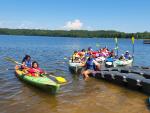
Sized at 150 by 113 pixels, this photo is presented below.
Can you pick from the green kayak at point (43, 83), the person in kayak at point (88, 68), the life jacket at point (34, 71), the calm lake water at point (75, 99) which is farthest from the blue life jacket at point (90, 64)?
the green kayak at point (43, 83)

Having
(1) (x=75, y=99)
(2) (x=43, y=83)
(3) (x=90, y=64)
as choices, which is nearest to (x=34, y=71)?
(2) (x=43, y=83)

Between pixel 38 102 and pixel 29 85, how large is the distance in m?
3.02

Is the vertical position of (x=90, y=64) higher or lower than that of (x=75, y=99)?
higher

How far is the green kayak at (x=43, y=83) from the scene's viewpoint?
42.3ft

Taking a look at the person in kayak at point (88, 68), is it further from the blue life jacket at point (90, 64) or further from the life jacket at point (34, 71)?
the life jacket at point (34, 71)

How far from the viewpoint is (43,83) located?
525 inches

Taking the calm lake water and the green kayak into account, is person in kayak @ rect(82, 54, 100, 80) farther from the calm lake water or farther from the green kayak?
the green kayak

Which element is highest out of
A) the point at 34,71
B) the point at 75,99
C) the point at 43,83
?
the point at 34,71

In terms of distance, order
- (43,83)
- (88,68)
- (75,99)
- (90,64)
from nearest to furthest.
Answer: (75,99) → (43,83) → (90,64) → (88,68)

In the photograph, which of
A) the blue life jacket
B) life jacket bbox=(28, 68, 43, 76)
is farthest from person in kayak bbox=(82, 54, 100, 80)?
life jacket bbox=(28, 68, 43, 76)

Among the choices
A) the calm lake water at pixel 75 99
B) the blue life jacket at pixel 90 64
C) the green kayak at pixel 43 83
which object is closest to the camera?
the calm lake water at pixel 75 99

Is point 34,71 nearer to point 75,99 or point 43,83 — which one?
point 43,83

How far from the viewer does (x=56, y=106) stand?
11.8 metres

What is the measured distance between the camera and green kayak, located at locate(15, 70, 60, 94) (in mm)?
12885
